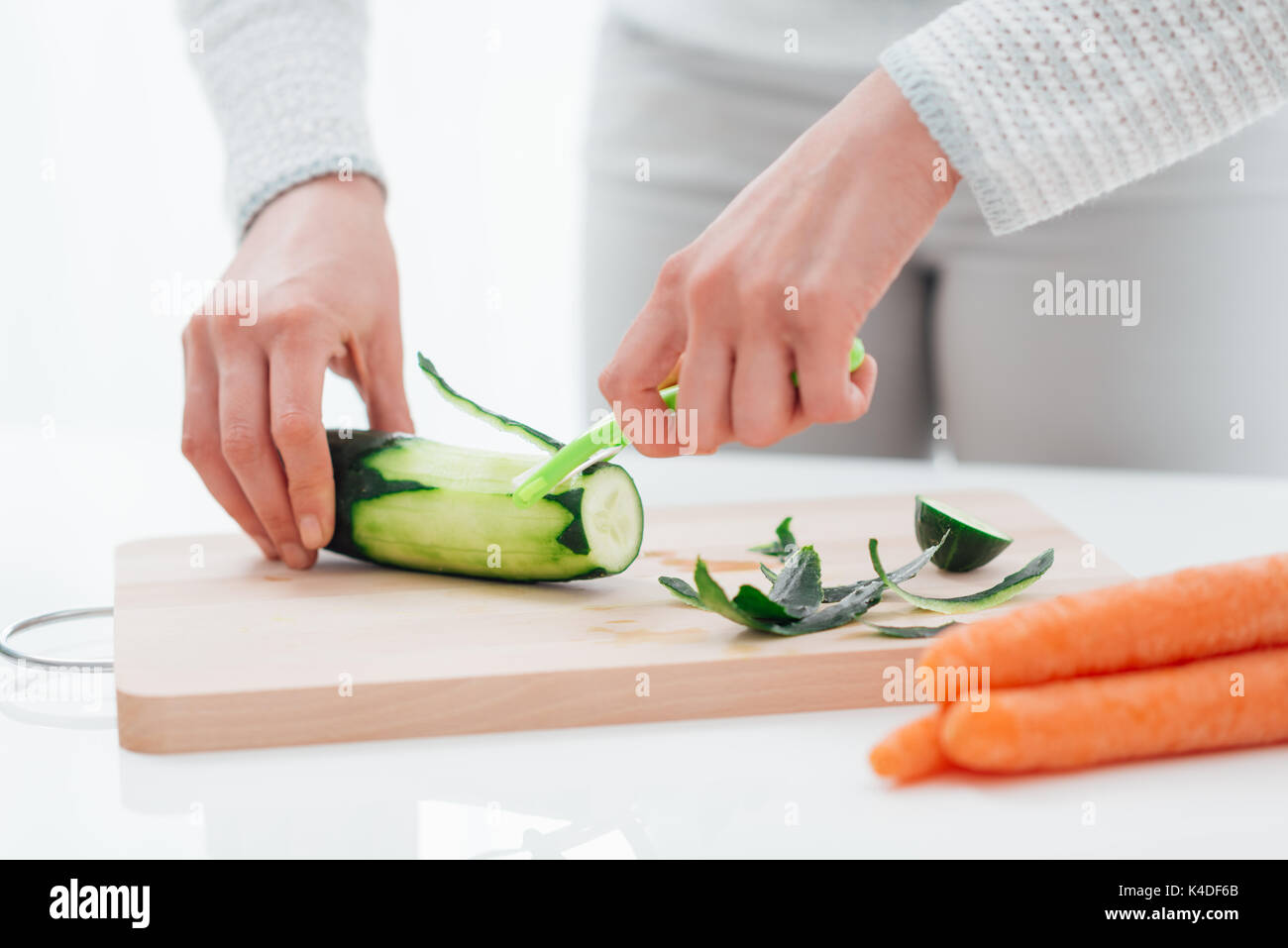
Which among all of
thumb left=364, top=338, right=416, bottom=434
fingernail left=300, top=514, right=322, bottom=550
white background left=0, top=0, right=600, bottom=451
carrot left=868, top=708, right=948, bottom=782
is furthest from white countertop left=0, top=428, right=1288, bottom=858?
white background left=0, top=0, right=600, bottom=451

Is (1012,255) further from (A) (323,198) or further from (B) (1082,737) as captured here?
(B) (1082,737)

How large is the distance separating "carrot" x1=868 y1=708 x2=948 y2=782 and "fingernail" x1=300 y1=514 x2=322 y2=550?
94cm

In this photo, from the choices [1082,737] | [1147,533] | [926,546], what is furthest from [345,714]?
[1147,533]

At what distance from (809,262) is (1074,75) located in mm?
320

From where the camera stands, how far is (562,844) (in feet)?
3.44

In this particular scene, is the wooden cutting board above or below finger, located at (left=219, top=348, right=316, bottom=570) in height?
below

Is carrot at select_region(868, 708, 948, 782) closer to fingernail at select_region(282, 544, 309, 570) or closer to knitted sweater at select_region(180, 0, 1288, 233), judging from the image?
knitted sweater at select_region(180, 0, 1288, 233)

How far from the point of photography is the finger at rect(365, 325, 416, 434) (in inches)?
77.1

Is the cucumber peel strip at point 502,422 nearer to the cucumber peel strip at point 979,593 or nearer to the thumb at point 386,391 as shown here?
the thumb at point 386,391

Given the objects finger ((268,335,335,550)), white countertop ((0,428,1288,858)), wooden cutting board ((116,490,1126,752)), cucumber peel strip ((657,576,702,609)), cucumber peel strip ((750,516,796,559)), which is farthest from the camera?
cucumber peel strip ((750,516,796,559))

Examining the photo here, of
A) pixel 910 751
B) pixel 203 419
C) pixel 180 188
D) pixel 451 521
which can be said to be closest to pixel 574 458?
pixel 451 521

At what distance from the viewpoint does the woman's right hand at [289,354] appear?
1.75 meters

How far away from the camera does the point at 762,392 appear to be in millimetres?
1373
